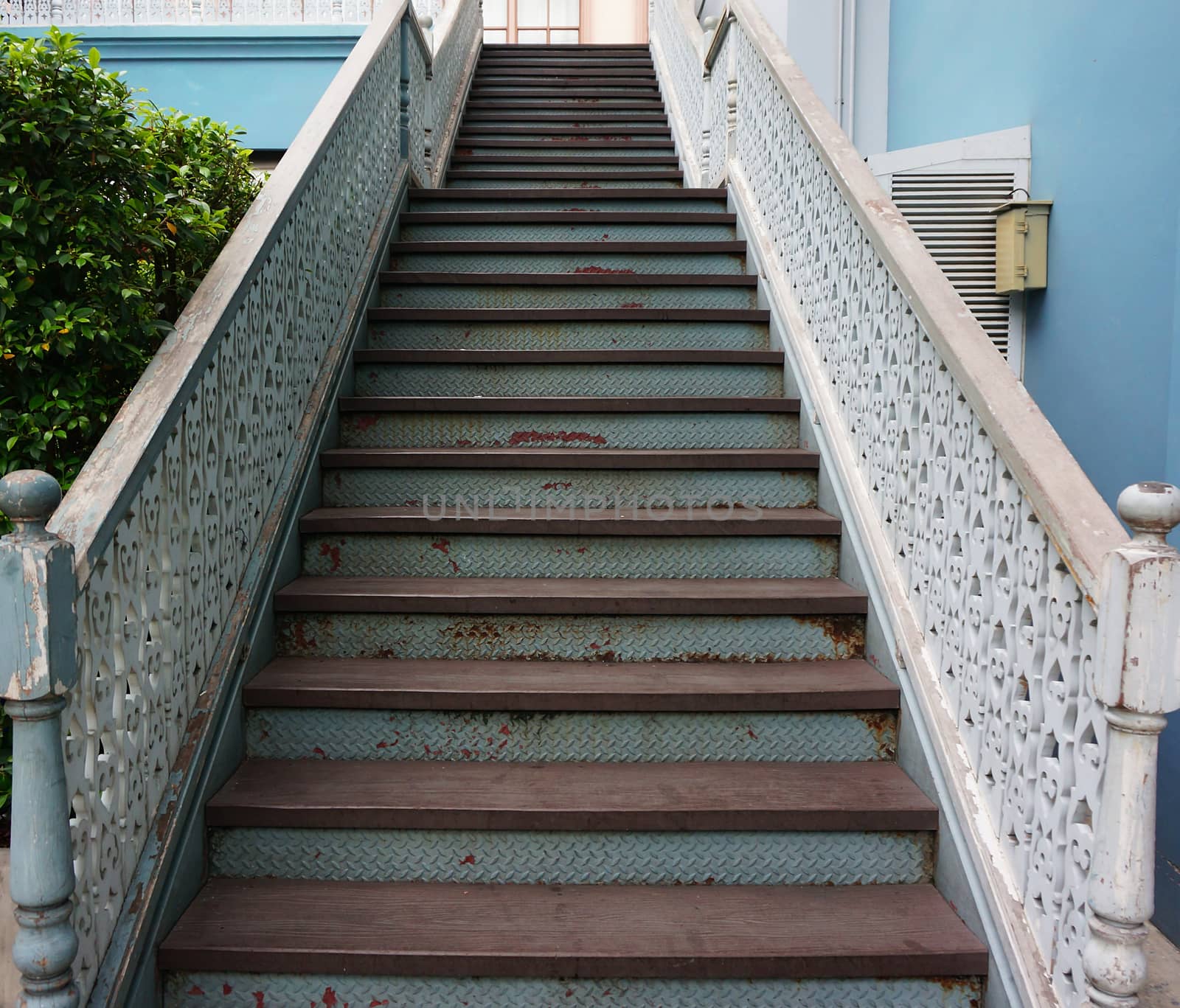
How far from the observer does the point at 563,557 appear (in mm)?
2939

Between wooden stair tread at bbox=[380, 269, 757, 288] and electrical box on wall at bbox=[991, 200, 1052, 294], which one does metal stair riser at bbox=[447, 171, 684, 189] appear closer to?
wooden stair tread at bbox=[380, 269, 757, 288]

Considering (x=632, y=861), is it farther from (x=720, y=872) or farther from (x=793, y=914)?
(x=793, y=914)

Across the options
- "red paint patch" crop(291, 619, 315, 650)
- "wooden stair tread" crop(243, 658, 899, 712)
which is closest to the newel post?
"wooden stair tread" crop(243, 658, 899, 712)

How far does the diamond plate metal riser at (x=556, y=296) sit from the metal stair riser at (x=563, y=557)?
4.85ft

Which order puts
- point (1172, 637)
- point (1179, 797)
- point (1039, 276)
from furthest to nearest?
point (1039, 276) → point (1179, 797) → point (1172, 637)

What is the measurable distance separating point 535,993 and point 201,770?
0.96 metres

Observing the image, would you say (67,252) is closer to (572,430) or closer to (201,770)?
(201,770)

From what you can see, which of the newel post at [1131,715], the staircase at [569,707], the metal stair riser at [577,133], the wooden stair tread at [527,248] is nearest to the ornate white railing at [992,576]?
the newel post at [1131,715]

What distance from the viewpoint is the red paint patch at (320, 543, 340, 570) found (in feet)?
9.63

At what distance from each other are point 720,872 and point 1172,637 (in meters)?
1.19

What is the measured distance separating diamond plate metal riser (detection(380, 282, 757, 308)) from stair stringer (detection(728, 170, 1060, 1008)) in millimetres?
541

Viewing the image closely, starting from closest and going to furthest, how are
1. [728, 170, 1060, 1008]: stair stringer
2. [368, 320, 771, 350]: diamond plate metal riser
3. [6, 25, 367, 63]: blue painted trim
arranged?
[728, 170, 1060, 1008]: stair stringer < [368, 320, 771, 350]: diamond plate metal riser < [6, 25, 367, 63]: blue painted trim

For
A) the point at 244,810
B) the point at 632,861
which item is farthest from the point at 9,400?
the point at 632,861

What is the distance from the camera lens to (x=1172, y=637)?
142cm
